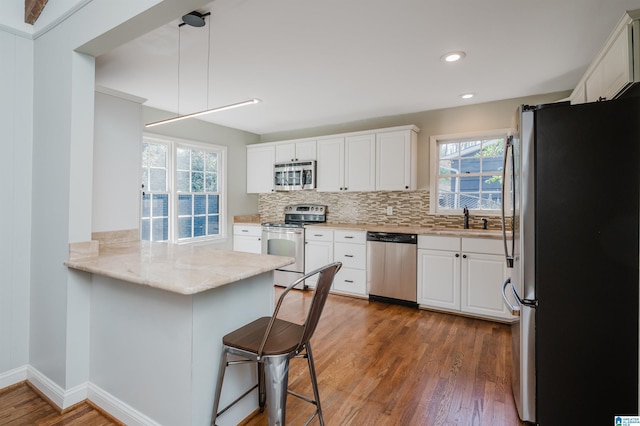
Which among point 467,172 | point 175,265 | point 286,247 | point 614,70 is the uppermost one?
point 614,70

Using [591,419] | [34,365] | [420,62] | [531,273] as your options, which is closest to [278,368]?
[531,273]

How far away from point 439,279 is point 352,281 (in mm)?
1083

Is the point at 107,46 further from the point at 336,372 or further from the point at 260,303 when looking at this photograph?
the point at 336,372

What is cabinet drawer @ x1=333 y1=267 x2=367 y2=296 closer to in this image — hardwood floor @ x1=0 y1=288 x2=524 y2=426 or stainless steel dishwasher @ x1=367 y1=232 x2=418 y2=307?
stainless steel dishwasher @ x1=367 y1=232 x2=418 y2=307

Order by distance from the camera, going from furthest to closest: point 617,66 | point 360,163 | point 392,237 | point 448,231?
point 360,163 < point 392,237 < point 448,231 < point 617,66

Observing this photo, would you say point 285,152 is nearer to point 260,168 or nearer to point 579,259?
point 260,168

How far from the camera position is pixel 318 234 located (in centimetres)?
441

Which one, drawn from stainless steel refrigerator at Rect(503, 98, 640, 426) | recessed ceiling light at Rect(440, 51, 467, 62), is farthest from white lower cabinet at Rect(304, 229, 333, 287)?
stainless steel refrigerator at Rect(503, 98, 640, 426)

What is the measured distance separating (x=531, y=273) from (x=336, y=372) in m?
1.45

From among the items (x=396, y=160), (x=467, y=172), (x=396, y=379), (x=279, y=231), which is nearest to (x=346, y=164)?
(x=396, y=160)

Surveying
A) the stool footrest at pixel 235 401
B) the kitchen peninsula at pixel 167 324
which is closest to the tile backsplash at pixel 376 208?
the kitchen peninsula at pixel 167 324

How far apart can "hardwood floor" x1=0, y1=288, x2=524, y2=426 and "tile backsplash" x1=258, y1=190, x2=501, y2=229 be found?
4.05ft

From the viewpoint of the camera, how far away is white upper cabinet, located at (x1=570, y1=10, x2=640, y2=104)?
5.28ft

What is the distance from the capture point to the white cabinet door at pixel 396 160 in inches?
160
